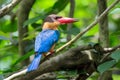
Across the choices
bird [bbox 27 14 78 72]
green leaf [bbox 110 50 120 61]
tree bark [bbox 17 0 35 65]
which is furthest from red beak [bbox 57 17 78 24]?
tree bark [bbox 17 0 35 65]

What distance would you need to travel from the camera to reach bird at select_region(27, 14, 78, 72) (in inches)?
89.7

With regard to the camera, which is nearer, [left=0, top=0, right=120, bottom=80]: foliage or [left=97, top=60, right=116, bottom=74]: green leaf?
[left=97, top=60, right=116, bottom=74]: green leaf

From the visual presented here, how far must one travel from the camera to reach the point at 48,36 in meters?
2.39

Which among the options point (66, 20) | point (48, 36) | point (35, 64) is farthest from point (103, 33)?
point (35, 64)

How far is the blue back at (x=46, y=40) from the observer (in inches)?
90.2

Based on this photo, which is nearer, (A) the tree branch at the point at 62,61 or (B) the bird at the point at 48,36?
(A) the tree branch at the point at 62,61

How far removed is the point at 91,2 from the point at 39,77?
2.54m

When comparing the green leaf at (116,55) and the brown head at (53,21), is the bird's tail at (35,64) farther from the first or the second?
the green leaf at (116,55)

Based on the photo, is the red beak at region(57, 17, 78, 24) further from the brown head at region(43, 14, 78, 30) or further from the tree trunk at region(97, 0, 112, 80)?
the tree trunk at region(97, 0, 112, 80)

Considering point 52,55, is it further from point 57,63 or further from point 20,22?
point 20,22

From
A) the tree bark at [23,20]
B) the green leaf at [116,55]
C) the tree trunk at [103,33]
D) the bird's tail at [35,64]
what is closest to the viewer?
the green leaf at [116,55]

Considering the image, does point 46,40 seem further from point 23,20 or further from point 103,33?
point 23,20

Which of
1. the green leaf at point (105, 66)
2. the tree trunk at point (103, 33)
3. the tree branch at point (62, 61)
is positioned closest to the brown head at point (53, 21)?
the tree trunk at point (103, 33)

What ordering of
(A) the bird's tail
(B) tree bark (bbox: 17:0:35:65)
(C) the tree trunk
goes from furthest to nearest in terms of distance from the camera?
(B) tree bark (bbox: 17:0:35:65), (C) the tree trunk, (A) the bird's tail
